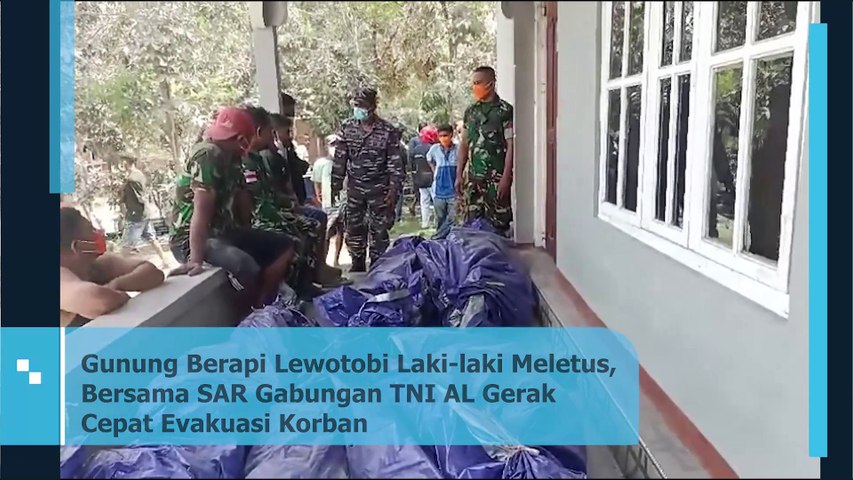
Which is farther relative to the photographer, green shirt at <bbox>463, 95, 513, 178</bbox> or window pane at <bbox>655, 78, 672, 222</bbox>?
green shirt at <bbox>463, 95, 513, 178</bbox>

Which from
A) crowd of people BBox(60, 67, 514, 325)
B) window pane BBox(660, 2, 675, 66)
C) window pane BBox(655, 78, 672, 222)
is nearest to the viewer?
window pane BBox(660, 2, 675, 66)

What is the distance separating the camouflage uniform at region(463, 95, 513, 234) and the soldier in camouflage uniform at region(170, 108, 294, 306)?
0.53 metres

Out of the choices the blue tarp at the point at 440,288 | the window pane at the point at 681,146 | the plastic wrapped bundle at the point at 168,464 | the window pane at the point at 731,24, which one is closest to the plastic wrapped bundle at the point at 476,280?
the blue tarp at the point at 440,288

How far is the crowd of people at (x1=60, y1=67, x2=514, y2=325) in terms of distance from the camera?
4.00ft

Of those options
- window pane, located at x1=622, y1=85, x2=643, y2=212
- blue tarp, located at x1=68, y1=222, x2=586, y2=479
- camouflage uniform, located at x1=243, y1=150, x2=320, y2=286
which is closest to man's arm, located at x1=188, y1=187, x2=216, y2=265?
camouflage uniform, located at x1=243, y1=150, x2=320, y2=286

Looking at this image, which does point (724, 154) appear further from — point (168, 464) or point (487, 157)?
point (168, 464)

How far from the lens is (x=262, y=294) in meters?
1.47

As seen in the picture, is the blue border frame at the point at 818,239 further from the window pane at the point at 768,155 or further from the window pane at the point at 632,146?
the window pane at the point at 632,146

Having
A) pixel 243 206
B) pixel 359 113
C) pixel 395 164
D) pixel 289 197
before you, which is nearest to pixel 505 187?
pixel 395 164

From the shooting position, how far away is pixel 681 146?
965 millimetres

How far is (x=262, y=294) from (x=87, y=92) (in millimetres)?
615

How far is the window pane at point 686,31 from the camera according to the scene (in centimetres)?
84

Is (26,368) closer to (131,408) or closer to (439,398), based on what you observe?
(131,408)

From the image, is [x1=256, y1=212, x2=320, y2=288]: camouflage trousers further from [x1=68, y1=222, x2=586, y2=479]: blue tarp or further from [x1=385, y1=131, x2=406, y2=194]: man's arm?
[x1=385, y1=131, x2=406, y2=194]: man's arm
